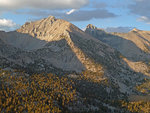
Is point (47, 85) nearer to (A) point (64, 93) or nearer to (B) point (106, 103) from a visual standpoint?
(A) point (64, 93)

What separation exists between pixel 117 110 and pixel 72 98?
44.7 meters

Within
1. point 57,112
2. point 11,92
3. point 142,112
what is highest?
point 11,92

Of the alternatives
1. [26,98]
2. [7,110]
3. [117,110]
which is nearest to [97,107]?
[117,110]

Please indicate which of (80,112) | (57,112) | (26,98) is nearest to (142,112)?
(80,112)

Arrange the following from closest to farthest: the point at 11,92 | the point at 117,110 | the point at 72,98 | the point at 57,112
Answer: the point at 57,112 < the point at 11,92 < the point at 72,98 < the point at 117,110

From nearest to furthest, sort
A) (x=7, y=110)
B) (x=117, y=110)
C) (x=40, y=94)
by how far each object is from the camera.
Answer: (x=7, y=110) < (x=40, y=94) < (x=117, y=110)

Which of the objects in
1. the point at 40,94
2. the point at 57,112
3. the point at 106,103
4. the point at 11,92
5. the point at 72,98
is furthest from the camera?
the point at 106,103

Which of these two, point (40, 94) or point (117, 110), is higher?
point (40, 94)

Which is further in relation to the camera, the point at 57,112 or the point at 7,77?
the point at 7,77

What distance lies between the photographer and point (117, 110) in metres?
164

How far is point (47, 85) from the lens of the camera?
166m

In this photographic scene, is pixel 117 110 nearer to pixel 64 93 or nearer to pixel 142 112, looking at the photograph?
pixel 142 112

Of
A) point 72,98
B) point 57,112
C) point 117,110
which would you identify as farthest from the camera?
point 117,110

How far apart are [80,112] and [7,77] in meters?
68.5
